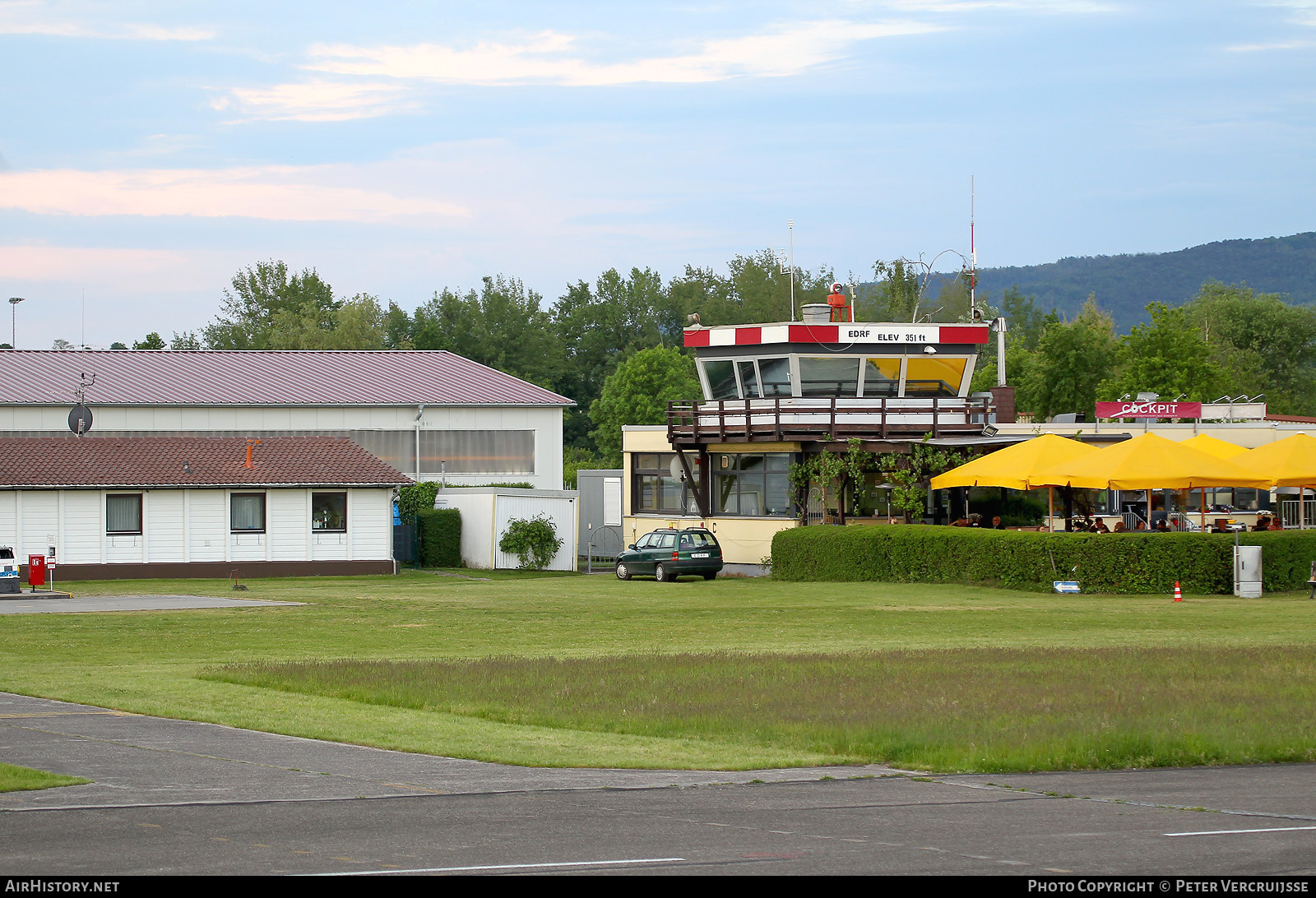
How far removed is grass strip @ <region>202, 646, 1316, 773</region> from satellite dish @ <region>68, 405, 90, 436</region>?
1263 inches

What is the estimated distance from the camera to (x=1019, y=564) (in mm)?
33156

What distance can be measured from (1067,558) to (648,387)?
6205 centimetres

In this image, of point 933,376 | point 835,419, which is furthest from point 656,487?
point 933,376

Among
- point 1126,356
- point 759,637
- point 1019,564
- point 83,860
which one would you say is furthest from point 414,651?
point 1126,356

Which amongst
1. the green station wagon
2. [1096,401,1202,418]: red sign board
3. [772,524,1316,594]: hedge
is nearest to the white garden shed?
the green station wagon

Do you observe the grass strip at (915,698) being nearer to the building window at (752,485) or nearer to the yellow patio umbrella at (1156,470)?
the yellow patio umbrella at (1156,470)

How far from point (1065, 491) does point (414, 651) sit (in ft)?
77.0

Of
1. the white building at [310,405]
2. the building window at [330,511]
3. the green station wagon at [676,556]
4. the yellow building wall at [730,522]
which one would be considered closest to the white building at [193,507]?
the building window at [330,511]

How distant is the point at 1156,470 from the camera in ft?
103

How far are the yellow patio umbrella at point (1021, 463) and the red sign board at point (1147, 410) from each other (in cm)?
1067

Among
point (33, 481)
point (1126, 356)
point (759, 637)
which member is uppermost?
point (1126, 356)

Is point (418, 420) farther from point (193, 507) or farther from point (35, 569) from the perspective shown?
point (35, 569)

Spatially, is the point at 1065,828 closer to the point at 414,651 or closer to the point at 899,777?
the point at 899,777

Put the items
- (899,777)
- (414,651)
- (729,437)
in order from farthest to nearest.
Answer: (729,437) → (414,651) → (899,777)
